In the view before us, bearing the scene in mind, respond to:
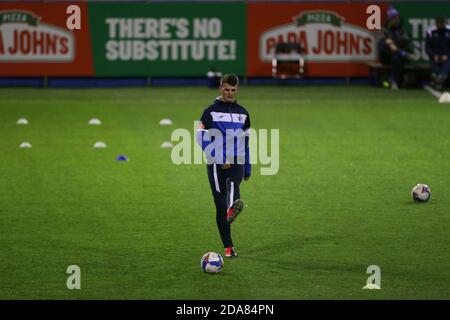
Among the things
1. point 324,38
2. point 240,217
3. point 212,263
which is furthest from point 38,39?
point 212,263

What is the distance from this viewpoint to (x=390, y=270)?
11.6 m

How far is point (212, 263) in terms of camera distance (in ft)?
37.4

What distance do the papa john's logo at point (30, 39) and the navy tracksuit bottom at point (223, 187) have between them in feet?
63.0

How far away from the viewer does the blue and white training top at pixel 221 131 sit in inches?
472

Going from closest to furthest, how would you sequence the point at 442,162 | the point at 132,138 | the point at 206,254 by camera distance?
the point at 206,254
the point at 442,162
the point at 132,138

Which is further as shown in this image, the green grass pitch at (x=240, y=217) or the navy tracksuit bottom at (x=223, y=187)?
the navy tracksuit bottom at (x=223, y=187)

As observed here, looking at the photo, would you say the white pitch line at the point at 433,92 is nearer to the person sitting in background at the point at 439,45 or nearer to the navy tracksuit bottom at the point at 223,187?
the person sitting in background at the point at 439,45

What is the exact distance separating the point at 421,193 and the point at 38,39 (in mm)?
17333

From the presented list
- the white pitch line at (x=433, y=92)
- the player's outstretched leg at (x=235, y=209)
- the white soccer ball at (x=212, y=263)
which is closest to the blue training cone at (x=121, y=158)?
the player's outstretched leg at (x=235, y=209)

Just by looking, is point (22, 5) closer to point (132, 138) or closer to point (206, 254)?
point (132, 138)

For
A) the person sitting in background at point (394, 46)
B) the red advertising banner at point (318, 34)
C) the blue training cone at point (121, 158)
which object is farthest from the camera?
the red advertising banner at point (318, 34)

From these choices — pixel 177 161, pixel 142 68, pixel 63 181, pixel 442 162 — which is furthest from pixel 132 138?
pixel 142 68

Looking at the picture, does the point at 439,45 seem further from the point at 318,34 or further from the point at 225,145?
the point at 225,145

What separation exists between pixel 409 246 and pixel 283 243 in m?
1.44
